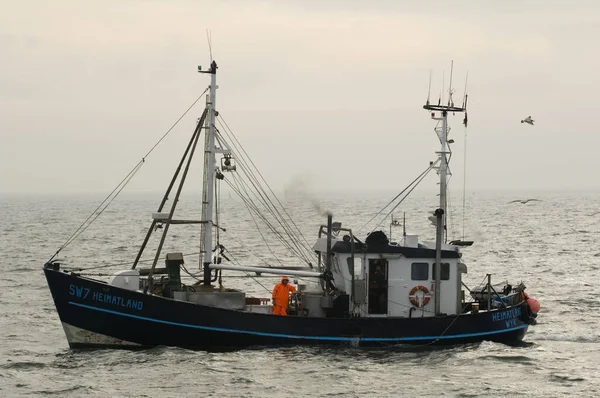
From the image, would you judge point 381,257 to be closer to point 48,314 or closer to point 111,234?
point 48,314

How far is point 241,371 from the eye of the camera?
82.9 ft

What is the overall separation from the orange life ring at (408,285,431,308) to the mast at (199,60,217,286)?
5.95 meters

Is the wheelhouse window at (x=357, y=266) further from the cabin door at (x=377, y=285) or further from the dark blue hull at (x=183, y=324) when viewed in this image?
the dark blue hull at (x=183, y=324)

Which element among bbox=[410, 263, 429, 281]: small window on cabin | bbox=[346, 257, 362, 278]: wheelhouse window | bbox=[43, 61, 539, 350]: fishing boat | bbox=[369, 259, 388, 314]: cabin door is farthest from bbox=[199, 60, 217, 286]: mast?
bbox=[410, 263, 429, 281]: small window on cabin

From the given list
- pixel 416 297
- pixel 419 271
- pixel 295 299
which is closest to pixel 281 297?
pixel 295 299

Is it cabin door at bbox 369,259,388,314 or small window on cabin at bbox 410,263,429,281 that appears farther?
small window on cabin at bbox 410,263,429,281

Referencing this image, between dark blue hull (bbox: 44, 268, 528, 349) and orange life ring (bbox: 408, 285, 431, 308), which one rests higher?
orange life ring (bbox: 408, 285, 431, 308)

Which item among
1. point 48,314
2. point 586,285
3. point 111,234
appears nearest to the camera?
point 48,314

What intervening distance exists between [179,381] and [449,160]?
10.3m

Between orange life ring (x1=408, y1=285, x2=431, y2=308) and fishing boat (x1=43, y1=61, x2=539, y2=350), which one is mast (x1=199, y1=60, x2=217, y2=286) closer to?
fishing boat (x1=43, y1=61, x2=539, y2=350)

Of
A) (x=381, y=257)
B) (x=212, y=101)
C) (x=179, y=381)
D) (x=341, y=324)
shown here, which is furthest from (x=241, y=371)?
(x=212, y=101)

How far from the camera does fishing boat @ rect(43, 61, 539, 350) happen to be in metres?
26.4

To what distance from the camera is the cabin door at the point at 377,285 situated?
2781cm

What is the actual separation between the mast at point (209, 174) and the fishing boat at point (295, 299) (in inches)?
1.2
